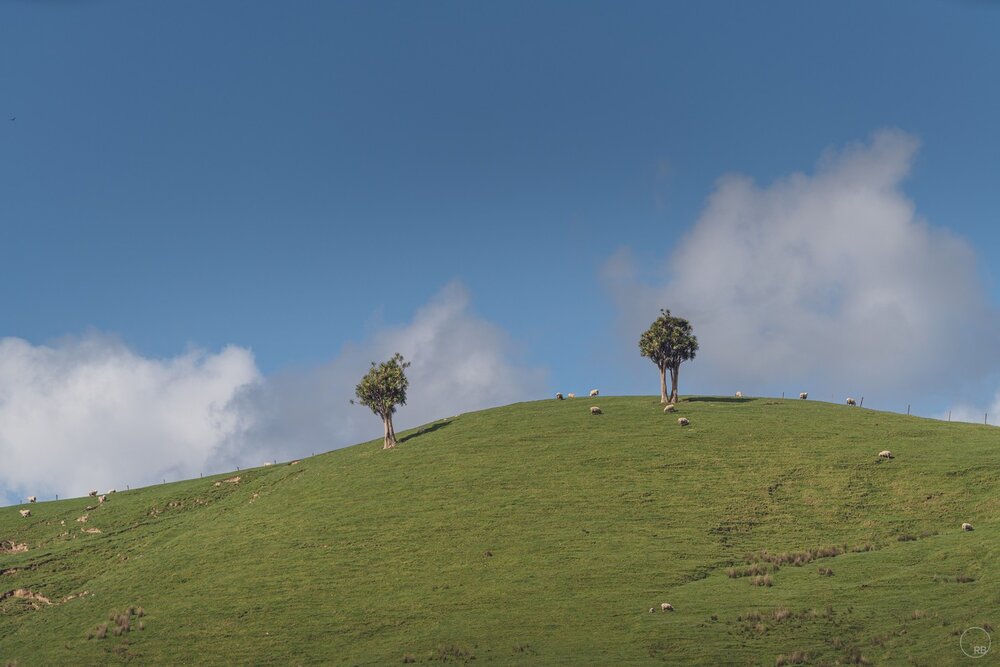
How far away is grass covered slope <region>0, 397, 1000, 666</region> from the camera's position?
54.9 m

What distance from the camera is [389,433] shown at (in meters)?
101

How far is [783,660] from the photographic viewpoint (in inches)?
1949

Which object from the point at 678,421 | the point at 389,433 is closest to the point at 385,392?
the point at 389,433

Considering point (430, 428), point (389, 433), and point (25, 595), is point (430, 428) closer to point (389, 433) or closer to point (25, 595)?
point (389, 433)

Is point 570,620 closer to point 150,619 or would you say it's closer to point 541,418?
point 150,619

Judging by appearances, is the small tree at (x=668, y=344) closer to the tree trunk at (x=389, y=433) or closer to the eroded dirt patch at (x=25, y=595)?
the tree trunk at (x=389, y=433)

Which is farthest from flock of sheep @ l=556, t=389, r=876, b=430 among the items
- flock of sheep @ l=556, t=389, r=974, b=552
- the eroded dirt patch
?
the eroded dirt patch

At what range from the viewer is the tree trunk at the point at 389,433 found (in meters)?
99.8

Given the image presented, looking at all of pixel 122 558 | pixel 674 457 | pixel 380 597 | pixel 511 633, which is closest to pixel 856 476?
pixel 674 457

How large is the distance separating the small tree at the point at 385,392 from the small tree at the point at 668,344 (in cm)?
3054

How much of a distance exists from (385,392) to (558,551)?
37.4 metres

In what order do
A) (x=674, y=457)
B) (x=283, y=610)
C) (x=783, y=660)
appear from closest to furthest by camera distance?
(x=783, y=660) → (x=283, y=610) → (x=674, y=457)

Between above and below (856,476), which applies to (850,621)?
below

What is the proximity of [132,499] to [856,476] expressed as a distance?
84962 millimetres
